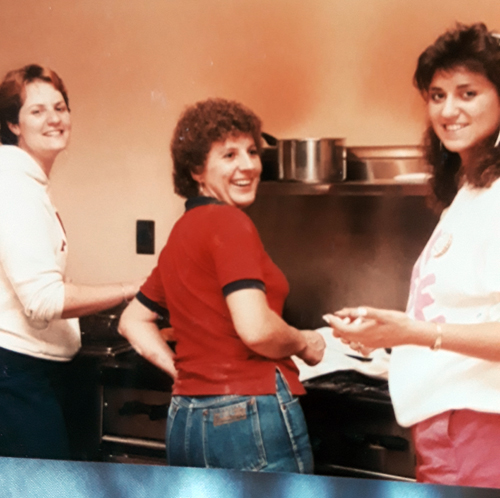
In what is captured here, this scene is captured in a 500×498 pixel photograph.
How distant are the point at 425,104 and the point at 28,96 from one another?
924 millimetres

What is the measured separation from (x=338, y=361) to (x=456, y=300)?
1.03ft

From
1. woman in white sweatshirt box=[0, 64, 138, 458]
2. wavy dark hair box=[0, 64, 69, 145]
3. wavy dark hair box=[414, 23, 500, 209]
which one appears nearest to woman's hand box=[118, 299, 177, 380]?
woman in white sweatshirt box=[0, 64, 138, 458]

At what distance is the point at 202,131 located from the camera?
50.7 inches

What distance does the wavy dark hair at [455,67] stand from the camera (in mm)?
1095

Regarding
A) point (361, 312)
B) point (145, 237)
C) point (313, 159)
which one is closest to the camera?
point (361, 312)

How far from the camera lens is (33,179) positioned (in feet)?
4.61

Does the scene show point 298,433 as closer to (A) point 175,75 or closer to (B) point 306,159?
(B) point 306,159

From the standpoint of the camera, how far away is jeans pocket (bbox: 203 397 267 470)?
3.86 ft

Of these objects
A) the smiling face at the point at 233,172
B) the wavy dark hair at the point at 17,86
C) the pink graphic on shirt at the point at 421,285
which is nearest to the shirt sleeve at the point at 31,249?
the wavy dark hair at the point at 17,86

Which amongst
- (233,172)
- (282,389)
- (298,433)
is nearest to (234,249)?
(233,172)

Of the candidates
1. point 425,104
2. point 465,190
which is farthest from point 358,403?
point 425,104

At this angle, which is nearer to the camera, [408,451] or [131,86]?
[408,451]

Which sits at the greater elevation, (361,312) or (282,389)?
(361,312)

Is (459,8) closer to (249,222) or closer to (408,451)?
(249,222)
